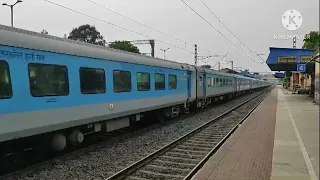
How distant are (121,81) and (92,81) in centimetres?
195

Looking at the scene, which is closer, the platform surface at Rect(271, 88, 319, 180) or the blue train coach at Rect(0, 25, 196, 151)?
the platform surface at Rect(271, 88, 319, 180)

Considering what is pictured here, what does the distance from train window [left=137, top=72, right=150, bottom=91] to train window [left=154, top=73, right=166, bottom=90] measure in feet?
2.98

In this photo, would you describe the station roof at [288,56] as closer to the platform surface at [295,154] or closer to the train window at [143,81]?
the platform surface at [295,154]

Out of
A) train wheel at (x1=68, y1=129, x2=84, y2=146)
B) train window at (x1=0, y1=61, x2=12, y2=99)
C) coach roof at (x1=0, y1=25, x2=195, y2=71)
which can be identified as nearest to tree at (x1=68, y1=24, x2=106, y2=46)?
coach roof at (x1=0, y1=25, x2=195, y2=71)

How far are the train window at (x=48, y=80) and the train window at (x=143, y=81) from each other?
4.74 meters

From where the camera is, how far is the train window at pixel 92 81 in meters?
9.99

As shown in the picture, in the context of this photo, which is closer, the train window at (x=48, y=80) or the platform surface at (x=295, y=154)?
the platform surface at (x=295, y=154)

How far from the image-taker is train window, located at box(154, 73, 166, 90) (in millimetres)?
15669

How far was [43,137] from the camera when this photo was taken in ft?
30.1

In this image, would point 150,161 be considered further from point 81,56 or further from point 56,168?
point 81,56

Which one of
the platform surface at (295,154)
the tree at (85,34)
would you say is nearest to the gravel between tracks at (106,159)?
the platform surface at (295,154)

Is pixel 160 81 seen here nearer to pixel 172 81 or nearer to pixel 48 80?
pixel 172 81

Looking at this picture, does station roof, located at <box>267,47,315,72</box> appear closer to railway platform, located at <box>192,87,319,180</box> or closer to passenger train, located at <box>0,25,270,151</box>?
railway platform, located at <box>192,87,319,180</box>

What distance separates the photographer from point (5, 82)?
23.9 feet
